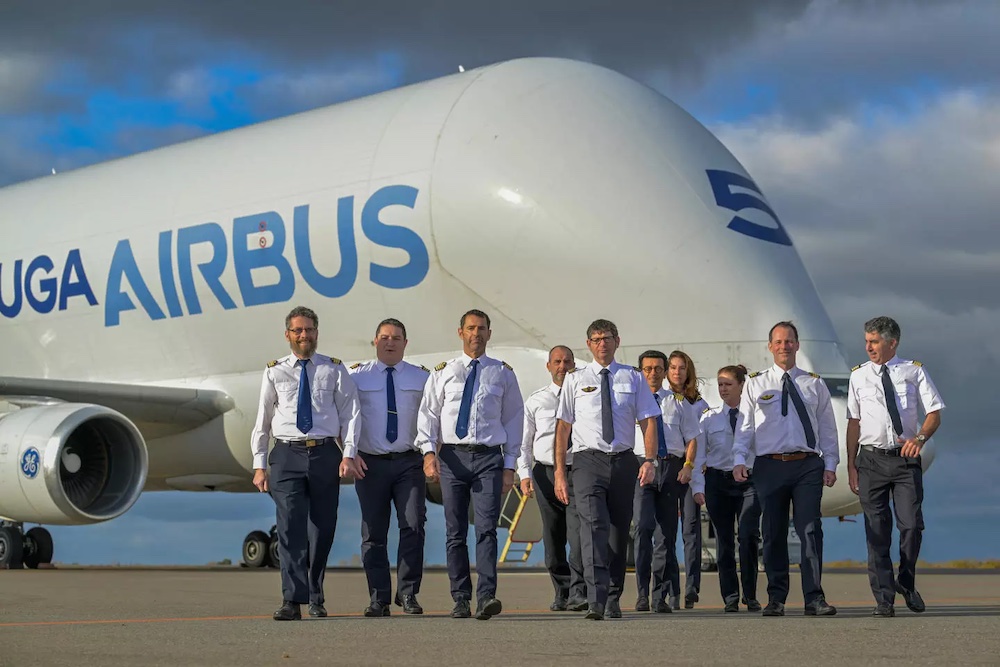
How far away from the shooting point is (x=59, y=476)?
560 inches

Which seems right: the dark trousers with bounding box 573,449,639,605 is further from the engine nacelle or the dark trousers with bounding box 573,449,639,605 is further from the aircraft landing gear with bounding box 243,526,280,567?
the aircraft landing gear with bounding box 243,526,280,567

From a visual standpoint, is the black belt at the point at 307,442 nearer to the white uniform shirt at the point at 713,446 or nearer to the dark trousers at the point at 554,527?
the dark trousers at the point at 554,527

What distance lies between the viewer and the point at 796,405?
8.10 m

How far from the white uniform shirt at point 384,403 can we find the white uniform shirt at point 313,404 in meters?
0.16

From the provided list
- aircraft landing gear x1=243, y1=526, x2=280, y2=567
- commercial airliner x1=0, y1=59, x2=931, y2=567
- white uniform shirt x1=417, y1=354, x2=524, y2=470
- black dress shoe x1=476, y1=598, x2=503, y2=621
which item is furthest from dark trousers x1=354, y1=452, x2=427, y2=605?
aircraft landing gear x1=243, y1=526, x2=280, y2=567

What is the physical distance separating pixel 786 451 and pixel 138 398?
10.3 metres

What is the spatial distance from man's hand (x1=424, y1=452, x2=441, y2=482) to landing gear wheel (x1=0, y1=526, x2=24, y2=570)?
35.2ft

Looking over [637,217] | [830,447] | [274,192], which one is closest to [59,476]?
[274,192]

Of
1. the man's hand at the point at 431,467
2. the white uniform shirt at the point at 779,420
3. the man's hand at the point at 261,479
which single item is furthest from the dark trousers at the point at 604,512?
the man's hand at the point at 261,479

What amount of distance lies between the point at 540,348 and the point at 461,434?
624 cm

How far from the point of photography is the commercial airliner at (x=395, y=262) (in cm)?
1354

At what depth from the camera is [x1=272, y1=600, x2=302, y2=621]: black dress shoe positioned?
23.9 ft

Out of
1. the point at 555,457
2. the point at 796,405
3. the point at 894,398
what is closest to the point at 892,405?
the point at 894,398

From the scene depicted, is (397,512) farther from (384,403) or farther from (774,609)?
(774,609)
